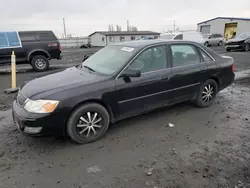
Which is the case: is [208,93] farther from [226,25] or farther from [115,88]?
[226,25]

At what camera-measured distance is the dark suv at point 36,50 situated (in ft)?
32.1

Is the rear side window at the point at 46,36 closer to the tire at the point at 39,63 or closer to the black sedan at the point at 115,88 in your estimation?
the tire at the point at 39,63

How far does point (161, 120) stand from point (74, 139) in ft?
5.96

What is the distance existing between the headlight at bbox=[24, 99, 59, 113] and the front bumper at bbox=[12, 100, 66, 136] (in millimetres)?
61

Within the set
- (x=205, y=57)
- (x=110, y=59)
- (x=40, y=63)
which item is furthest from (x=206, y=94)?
(x=40, y=63)

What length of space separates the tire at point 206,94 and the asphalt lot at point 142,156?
46 centimetres

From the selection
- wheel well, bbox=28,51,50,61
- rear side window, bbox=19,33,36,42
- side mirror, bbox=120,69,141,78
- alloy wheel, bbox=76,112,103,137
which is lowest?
alloy wheel, bbox=76,112,103,137

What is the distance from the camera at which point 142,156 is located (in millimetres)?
3105

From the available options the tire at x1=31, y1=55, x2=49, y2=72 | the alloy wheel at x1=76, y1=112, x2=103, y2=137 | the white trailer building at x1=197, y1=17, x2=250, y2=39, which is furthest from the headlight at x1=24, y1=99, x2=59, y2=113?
the white trailer building at x1=197, y1=17, x2=250, y2=39

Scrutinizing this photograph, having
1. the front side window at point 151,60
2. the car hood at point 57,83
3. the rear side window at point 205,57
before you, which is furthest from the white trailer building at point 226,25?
the car hood at point 57,83

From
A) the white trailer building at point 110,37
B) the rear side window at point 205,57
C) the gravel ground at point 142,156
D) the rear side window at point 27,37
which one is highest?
the white trailer building at point 110,37

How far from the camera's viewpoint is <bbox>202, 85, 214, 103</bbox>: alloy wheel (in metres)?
4.82

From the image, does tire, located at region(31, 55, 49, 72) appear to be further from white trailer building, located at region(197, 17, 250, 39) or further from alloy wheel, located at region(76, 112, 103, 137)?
white trailer building, located at region(197, 17, 250, 39)

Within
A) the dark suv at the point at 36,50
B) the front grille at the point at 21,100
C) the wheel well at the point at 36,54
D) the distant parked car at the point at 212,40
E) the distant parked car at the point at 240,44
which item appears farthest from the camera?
the distant parked car at the point at 212,40
